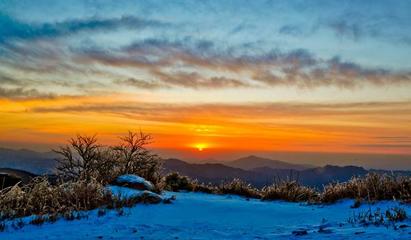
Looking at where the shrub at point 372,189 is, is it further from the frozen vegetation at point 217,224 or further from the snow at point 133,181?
the snow at point 133,181

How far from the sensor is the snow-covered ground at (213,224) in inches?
355

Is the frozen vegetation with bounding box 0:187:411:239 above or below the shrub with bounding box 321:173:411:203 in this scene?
below

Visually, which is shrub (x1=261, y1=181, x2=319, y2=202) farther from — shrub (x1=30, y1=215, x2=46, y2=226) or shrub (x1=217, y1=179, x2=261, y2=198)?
Answer: shrub (x1=30, y1=215, x2=46, y2=226)

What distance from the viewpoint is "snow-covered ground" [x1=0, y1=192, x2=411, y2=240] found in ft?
29.6

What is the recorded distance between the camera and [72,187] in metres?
13.2

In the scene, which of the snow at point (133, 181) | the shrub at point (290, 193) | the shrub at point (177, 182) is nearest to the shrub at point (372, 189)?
the shrub at point (290, 193)

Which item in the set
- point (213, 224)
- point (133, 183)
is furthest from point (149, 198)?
point (213, 224)

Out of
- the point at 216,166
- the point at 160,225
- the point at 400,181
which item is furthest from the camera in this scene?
the point at 216,166

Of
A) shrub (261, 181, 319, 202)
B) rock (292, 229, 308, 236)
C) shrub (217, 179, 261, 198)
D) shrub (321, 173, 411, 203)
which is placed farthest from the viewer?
shrub (217, 179, 261, 198)

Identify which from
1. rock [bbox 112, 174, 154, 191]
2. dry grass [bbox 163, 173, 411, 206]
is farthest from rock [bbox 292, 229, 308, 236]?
rock [bbox 112, 174, 154, 191]

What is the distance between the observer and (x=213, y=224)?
35.2 ft

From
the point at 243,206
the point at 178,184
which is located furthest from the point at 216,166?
the point at 243,206

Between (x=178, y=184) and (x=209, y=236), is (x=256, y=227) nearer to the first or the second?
(x=209, y=236)

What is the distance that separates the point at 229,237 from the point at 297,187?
811 centimetres
